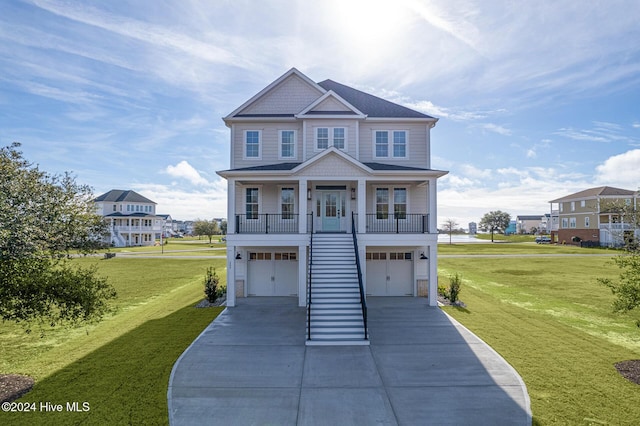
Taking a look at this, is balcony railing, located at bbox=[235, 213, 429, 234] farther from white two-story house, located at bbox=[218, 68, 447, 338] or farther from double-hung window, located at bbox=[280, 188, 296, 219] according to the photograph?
double-hung window, located at bbox=[280, 188, 296, 219]

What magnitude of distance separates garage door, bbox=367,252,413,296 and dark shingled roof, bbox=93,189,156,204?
65.8 m

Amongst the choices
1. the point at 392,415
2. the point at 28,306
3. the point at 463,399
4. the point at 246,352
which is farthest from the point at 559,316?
the point at 28,306

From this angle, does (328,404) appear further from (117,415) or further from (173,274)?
(173,274)

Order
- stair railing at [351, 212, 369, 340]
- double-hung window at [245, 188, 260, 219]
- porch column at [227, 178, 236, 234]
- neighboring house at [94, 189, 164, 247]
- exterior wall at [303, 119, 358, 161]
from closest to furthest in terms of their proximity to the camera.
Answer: stair railing at [351, 212, 369, 340], porch column at [227, 178, 236, 234], exterior wall at [303, 119, 358, 161], double-hung window at [245, 188, 260, 219], neighboring house at [94, 189, 164, 247]

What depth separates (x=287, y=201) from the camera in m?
18.6

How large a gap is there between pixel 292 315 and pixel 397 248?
7126 millimetres

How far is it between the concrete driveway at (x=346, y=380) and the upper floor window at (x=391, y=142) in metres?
9.72

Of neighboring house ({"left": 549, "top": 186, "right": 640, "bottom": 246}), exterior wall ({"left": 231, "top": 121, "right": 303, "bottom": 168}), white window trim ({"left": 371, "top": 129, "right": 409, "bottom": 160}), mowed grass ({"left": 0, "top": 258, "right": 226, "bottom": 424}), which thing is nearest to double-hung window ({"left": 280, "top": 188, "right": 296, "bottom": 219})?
exterior wall ({"left": 231, "top": 121, "right": 303, "bottom": 168})

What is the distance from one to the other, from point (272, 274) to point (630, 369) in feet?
48.4

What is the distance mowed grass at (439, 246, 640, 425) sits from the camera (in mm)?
7445

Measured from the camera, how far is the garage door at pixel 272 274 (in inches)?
731

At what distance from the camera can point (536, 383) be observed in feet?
27.7

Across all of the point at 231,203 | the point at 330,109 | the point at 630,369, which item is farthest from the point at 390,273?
the point at 630,369

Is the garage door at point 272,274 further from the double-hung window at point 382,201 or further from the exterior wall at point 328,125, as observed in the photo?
the exterior wall at point 328,125
